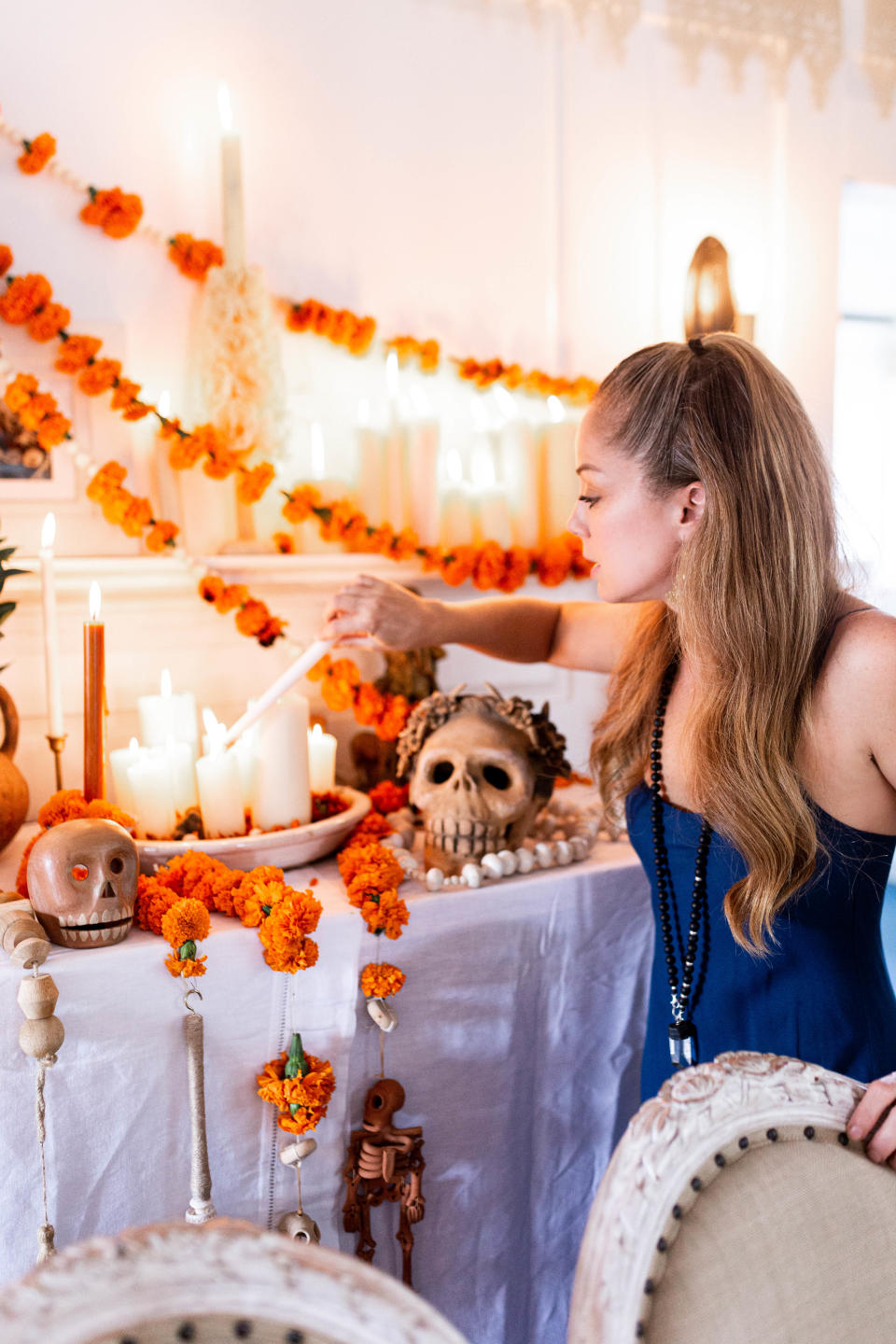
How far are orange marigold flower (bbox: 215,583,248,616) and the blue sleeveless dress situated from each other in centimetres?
87

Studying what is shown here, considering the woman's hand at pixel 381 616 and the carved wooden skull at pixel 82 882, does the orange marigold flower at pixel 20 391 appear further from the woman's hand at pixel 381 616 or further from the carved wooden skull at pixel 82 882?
the carved wooden skull at pixel 82 882

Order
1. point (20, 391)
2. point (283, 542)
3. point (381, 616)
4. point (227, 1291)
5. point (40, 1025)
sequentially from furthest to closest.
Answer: point (283, 542)
point (20, 391)
point (381, 616)
point (40, 1025)
point (227, 1291)

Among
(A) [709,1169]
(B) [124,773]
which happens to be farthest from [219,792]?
(A) [709,1169]

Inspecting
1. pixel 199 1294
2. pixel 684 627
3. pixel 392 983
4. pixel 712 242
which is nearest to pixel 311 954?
pixel 392 983

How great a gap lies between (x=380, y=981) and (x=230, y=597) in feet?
2.45

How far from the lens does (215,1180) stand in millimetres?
1318

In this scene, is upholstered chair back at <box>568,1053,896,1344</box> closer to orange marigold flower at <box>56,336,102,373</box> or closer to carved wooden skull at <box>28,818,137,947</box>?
carved wooden skull at <box>28,818,137,947</box>

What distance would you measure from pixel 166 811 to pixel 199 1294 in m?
1.01

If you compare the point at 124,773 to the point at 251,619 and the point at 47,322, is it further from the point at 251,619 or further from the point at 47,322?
the point at 47,322

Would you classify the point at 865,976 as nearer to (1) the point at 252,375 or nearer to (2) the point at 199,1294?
(2) the point at 199,1294

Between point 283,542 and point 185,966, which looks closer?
point 185,966

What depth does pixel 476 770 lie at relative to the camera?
61.1 inches

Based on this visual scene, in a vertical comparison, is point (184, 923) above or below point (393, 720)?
below

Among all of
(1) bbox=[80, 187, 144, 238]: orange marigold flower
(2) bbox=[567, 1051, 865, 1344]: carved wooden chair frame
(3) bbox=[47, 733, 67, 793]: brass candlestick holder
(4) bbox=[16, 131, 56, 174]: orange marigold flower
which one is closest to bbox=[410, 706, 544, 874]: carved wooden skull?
(3) bbox=[47, 733, 67, 793]: brass candlestick holder
